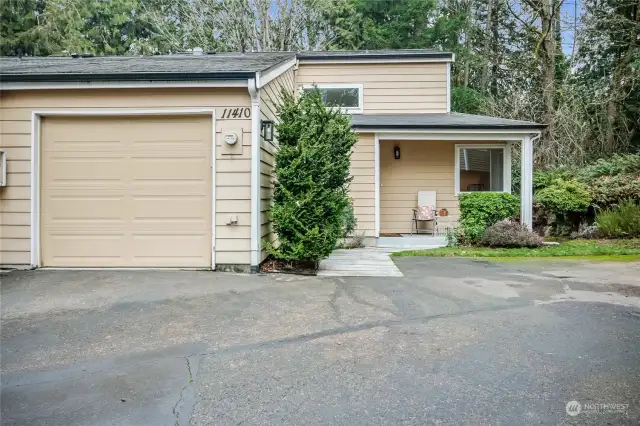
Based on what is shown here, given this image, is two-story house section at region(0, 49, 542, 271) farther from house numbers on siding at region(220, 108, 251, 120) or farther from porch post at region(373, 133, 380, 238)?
porch post at region(373, 133, 380, 238)

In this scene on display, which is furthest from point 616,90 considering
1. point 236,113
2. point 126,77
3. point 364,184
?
point 126,77

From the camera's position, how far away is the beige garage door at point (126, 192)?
5.81 m

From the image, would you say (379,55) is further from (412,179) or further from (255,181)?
(255,181)

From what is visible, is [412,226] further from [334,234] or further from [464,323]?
[464,323]

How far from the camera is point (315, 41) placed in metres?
19.2

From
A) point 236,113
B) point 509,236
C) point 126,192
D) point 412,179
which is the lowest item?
point 509,236

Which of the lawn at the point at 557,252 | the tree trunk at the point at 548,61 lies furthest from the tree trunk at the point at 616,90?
the lawn at the point at 557,252

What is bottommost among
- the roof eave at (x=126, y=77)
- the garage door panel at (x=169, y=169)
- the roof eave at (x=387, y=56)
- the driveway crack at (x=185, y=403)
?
the driveway crack at (x=185, y=403)

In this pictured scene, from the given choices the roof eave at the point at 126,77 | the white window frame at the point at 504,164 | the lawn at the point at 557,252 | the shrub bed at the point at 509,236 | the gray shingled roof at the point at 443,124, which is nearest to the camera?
the roof eave at the point at 126,77

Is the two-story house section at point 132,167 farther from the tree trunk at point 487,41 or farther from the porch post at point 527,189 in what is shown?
the tree trunk at point 487,41

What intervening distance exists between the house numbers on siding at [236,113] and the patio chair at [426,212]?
18.6ft

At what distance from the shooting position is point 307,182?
5613 millimetres

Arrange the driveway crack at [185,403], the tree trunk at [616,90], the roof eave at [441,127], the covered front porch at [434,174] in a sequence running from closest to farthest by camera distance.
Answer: the driveway crack at [185,403]
the roof eave at [441,127]
the covered front porch at [434,174]
the tree trunk at [616,90]

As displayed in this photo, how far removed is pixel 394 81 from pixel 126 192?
8.22m
